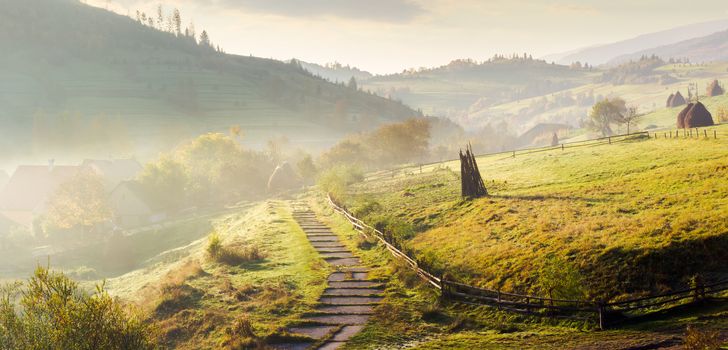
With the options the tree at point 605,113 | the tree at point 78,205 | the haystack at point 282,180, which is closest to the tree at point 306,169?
the haystack at point 282,180

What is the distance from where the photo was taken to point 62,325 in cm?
1764

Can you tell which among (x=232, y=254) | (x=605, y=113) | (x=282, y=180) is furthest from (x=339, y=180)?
(x=605, y=113)

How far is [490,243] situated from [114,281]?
30688 millimetres

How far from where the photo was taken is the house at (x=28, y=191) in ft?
287

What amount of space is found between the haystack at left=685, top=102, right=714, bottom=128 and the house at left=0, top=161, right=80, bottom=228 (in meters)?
95.5

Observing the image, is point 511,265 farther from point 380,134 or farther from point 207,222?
point 380,134

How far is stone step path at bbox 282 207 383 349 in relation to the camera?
24.3 metres

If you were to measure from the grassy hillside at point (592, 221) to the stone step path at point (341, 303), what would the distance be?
4123mm

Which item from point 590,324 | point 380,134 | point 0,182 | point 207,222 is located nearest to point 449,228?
point 590,324

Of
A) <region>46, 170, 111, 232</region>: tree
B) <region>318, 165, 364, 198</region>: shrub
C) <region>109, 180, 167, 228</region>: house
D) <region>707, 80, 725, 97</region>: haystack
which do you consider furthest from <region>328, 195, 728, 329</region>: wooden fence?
<region>707, 80, 725, 97</region>: haystack

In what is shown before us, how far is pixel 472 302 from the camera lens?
26641mm

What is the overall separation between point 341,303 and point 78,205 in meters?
51.0

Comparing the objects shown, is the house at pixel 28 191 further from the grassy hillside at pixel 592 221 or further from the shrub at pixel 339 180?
the grassy hillside at pixel 592 221

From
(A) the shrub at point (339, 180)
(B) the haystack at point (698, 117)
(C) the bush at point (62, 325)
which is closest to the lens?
(C) the bush at point (62, 325)
